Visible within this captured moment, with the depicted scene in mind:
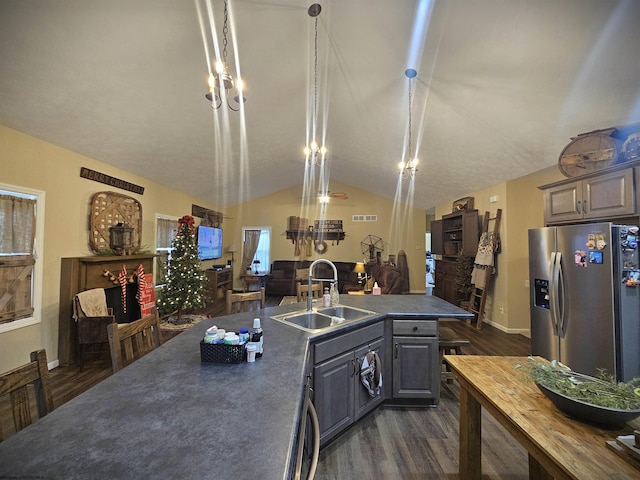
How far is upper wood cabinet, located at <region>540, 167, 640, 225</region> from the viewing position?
2.46 m

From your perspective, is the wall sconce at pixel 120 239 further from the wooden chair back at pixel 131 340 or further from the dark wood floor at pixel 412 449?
the dark wood floor at pixel 412 449

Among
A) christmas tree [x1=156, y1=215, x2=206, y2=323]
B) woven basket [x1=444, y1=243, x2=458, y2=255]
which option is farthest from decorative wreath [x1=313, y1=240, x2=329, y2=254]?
christmas tree [x1=156, y1=215, x2=206, y2=323]

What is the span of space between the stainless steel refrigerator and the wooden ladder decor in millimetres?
1952

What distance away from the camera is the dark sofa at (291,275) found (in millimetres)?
7938

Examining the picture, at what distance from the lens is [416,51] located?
2719 millimetres

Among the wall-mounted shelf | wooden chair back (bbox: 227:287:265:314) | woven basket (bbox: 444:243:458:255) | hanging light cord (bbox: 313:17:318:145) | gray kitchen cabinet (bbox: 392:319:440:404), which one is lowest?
gray kitchen cabinet (bbox: 392:319:440:404)

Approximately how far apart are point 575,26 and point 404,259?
20.7 ft

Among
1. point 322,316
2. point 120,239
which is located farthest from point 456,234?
point 120,239

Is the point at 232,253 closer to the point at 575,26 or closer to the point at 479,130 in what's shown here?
the point at 479,130

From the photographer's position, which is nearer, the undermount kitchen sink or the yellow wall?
the undermount kitchen sink

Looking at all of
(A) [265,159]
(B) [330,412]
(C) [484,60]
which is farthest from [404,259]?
(B) [330,412]

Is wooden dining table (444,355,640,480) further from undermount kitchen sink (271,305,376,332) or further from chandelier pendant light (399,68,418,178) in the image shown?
chandelier pendant light (399,68,418,178)

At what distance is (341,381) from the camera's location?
203 cm

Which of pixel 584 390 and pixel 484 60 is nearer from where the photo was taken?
pixel 584 390
